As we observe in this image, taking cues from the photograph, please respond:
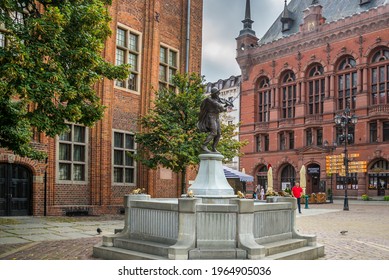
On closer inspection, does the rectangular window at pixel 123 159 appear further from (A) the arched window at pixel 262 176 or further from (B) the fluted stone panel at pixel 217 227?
(A) the arched window at pixel 262 176

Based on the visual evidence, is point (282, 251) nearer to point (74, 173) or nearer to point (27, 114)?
point (27, 114)

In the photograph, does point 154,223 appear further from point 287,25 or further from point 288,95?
point 287,25

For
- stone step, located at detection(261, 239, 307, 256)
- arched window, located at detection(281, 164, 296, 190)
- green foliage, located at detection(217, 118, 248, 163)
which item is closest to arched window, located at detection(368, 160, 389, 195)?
arched window, located at detection(281, 164, 296, 190)

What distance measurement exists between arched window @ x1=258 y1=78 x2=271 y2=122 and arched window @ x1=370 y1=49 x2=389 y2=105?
13.5m

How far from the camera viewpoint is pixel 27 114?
34.7 ft

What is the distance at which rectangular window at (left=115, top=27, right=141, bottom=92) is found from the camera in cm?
2278

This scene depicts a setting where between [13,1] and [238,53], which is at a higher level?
[238,53]

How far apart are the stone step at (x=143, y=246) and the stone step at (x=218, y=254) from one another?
1.92 feet

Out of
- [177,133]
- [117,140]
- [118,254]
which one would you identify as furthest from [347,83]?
[118,254]

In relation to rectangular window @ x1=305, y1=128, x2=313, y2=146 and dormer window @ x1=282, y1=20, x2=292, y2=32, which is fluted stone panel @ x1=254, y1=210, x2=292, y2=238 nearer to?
rectangular window @ x1=305, y1=128, x2=313, y2=146

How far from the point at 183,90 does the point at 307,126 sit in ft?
111

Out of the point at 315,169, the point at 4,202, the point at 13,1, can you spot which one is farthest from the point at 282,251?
the point at 315,169

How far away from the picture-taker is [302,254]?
9781mm

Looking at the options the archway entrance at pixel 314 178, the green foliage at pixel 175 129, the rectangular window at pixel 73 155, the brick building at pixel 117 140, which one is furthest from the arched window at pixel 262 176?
the rectangular window at pixel 73 155
